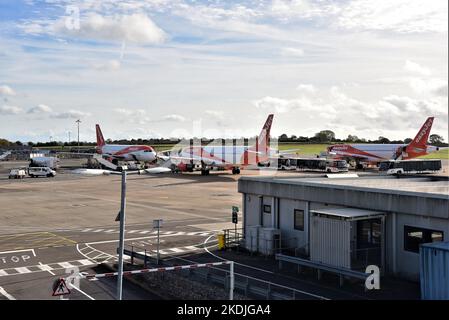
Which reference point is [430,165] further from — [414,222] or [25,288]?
[25,288]

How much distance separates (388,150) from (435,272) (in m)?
97.2

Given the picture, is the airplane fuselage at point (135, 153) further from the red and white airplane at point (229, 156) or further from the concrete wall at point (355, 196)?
the concrete wall at point (355, 196)

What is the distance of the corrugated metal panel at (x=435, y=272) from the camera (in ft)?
67.2

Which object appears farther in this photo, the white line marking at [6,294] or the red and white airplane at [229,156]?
the red and white airplane at [229,156]

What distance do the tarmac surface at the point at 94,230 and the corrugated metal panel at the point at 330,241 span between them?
206 centimetres

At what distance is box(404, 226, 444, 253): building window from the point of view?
24281mm

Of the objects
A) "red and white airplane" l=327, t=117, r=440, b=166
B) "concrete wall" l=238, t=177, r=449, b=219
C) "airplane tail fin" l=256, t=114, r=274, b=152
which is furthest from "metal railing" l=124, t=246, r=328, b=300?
"red and white airplane" l=327, t=117, r=440, b=166

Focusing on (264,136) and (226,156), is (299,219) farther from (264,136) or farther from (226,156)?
(264,136)

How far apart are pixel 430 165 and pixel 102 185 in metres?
60.6

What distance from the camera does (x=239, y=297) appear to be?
73.6 feet

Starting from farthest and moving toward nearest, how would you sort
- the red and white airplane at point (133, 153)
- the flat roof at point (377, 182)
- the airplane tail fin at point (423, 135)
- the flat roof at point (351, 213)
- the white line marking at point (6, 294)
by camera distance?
the red and white airplane at point (133, 153), the airplane tail fin at point (423, 135), the flat roof at point (377, 182), the flat roof at point (351, 213), the white line marking at point (6, 294)

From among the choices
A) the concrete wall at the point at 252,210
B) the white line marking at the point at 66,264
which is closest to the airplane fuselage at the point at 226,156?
the concrete wall at the point at 252,210
